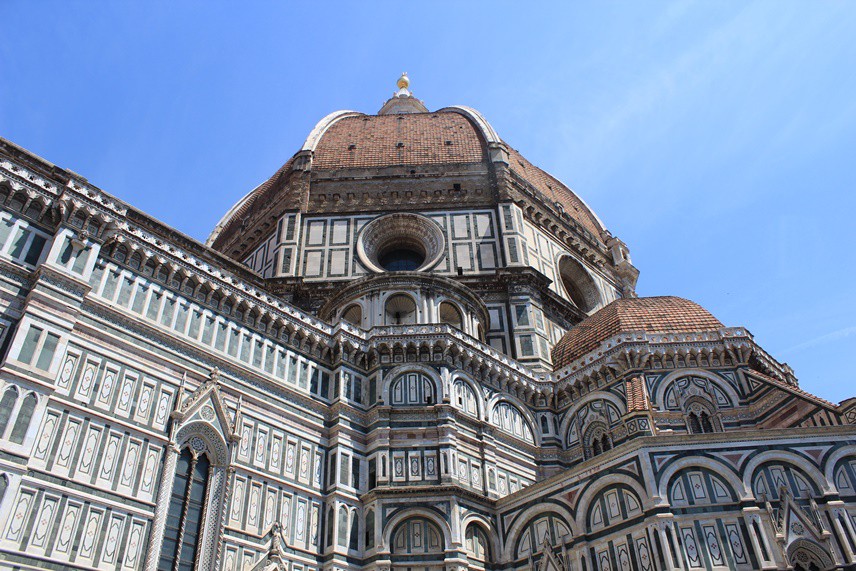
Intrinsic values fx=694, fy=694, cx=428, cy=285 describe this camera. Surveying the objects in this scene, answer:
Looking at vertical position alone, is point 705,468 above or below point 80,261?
below

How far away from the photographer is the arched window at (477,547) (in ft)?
68.3

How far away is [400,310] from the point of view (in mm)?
27453

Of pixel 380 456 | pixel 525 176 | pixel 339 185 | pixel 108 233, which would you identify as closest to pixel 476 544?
pixel 380 456

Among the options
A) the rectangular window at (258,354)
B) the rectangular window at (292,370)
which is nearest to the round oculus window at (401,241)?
the rectangular window at (292,370)

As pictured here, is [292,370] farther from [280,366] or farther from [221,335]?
[221,335]

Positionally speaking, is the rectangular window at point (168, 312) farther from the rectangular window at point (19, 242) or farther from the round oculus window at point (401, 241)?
the round oculus window at point (401, 241)

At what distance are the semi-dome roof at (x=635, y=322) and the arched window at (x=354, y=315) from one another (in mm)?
8383

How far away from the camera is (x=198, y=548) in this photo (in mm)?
17641

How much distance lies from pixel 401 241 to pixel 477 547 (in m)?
17.0

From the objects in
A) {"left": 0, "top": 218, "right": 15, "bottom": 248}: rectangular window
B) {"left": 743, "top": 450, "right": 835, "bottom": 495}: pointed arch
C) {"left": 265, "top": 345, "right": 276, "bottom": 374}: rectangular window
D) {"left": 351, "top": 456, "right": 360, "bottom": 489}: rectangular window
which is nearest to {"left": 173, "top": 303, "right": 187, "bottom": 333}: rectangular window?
{"left": 265, "top": 345, "right": 276, "bottom": 374}: rectangular window

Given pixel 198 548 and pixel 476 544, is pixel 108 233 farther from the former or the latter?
pixel 476 544

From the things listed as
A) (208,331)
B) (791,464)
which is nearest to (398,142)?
(208,331)

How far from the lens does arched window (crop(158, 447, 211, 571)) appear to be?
56.3 feet

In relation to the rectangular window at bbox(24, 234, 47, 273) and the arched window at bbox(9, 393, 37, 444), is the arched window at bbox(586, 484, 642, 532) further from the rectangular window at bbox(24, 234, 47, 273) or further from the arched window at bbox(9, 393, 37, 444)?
the rectangular window at bbox(24, 234, 47, 273)
